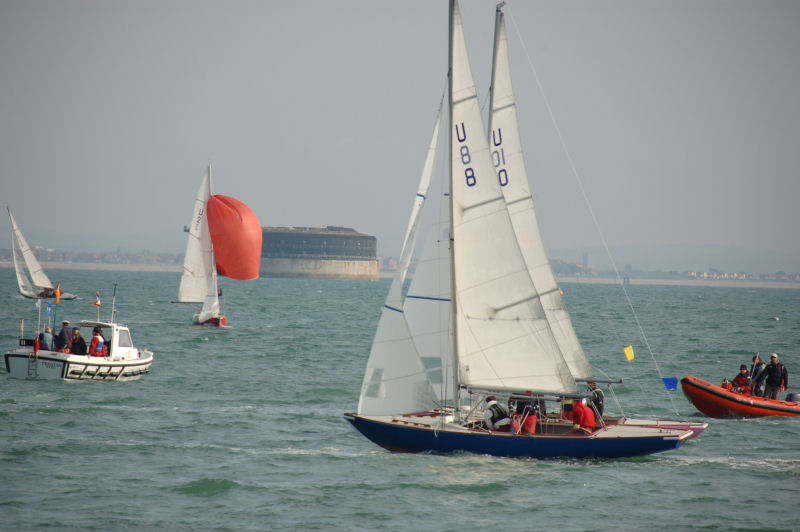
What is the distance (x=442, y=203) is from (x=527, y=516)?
267 inches

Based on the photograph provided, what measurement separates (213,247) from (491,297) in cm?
3724

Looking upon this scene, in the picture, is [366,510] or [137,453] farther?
[137,453]

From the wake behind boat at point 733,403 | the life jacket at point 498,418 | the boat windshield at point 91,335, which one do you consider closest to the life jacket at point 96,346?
the boat windshield at point 91,335

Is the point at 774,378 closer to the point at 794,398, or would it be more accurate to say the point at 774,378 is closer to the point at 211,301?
the point at 794,398

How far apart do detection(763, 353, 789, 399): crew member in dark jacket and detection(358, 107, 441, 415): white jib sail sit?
39.3 ft

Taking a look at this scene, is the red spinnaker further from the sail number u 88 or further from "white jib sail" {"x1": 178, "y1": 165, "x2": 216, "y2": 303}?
the sail number u 88

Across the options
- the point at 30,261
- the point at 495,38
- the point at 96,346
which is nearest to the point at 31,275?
the point at 30,261

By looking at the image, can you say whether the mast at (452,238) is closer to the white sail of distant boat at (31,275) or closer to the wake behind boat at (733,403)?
the wake behind boat at (733,403)

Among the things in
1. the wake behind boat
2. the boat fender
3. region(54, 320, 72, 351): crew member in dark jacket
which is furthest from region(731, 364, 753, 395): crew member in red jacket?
region(54, 320, 72, 351): crew member in dark jacket

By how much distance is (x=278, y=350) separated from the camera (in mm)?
44156

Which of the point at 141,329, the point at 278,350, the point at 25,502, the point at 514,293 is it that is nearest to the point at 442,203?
the point at 514,293

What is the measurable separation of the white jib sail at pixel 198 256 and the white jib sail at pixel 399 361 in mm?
34809

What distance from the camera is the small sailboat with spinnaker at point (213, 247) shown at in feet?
171

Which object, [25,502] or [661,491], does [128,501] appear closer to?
[25,502]
